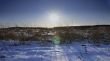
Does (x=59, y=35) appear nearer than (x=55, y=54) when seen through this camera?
No

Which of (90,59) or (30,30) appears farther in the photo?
(30,30)

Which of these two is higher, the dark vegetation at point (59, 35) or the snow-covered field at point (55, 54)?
the dark vegetation at point (59, 35)

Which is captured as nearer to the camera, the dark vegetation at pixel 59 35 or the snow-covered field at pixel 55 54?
the snow-covered field at pixel 55 54

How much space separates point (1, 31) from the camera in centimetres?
1252

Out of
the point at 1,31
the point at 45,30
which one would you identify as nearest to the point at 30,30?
the point at 45,30

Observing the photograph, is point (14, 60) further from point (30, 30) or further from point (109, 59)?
point (30, 30)

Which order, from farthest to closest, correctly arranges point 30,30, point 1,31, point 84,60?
point 30,30 < point 1,31 < point 84,60

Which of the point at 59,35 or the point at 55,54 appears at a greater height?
the point at 59,35

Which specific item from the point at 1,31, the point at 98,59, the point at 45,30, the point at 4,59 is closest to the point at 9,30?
the point at 1,31

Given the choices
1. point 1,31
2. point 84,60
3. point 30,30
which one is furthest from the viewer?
point 30,30

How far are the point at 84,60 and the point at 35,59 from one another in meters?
1.22

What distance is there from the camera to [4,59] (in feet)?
15.8

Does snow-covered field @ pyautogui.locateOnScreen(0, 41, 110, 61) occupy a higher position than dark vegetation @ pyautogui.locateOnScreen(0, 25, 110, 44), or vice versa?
dark vegetation @ pyautogui.locateOnScreen(0, 25, 110, 44)

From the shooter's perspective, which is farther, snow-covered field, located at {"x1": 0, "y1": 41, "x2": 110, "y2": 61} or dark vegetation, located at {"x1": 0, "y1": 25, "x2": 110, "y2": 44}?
dark vegetation, located at {"x1": 0, "y1": 25, "x2": 110, "y2": 44}
